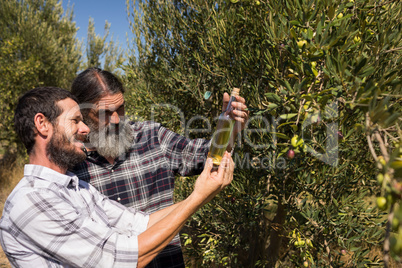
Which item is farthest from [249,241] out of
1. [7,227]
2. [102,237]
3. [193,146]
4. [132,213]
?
[7,227]

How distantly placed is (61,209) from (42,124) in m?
0.61

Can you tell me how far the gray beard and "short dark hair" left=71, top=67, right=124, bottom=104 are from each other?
0.25 m

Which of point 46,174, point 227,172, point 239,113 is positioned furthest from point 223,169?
point 46,174

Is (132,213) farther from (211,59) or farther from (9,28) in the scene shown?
(9,28)

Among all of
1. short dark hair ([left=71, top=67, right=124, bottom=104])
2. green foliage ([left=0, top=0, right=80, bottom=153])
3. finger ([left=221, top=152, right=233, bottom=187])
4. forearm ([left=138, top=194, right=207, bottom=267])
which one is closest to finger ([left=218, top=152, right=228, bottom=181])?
finger ([left=221, top=152, right=233, bottom=187])

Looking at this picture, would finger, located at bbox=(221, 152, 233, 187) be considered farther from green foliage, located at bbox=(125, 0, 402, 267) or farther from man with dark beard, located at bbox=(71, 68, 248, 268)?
man with dark beard, located at bbox=(71, 68, 248, 268)

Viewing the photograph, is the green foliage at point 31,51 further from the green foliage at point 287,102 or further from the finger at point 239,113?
the finger at point 239,113

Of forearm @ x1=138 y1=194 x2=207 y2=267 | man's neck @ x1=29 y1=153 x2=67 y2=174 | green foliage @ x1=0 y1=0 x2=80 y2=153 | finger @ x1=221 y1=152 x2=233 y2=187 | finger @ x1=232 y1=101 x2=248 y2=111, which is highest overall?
green foliage @ x1=0 y1=0 x2=80 y2=153

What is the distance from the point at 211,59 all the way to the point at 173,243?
6.77 feet

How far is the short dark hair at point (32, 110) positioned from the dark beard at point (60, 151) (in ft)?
0.35

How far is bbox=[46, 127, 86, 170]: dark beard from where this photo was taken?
1.78m

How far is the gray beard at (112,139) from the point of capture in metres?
2.41

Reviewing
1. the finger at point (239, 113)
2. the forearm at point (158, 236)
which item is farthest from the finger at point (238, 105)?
the forearm at point (158, 236)

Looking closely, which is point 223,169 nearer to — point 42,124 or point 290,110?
point 290,110
